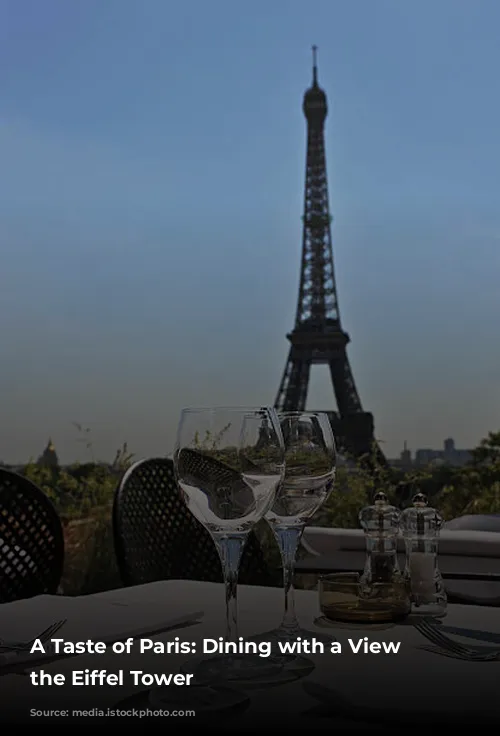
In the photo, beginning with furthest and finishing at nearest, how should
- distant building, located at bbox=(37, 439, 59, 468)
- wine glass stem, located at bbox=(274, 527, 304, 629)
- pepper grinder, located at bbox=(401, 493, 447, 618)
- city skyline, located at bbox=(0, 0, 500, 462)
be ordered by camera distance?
city skyline, located at bbox=(0, 0, 500, 462) → distant building, located at bbox=(37, 439, 59, 468) → pepper grinder, located at bbox=(401, 493, 447, 618) → wine glass stem, located at bbox=(274, 527, 304, 629)

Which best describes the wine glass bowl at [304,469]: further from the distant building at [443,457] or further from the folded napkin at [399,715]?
the distant building at [443,457]

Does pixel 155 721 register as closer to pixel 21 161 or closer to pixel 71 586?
pixel 71 586

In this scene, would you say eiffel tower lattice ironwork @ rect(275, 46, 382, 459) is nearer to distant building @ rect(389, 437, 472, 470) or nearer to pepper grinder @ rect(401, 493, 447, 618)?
distant building @ rect(389, 437, 472, 470)

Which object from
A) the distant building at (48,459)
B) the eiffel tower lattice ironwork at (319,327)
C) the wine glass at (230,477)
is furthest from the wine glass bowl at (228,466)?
the eiffel tower lattice ironwork at (319,327)

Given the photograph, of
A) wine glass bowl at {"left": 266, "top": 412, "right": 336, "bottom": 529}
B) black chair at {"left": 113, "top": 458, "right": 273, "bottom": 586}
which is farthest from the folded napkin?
black chair at {"left": 113, "top": 458, "right": 273, "bottom": 586}

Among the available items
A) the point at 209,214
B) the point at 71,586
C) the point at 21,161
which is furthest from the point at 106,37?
the point at 71,586

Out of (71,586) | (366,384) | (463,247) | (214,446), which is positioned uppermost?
(463,247)
